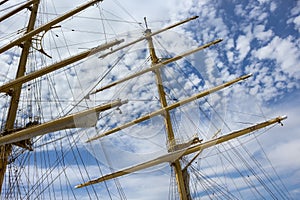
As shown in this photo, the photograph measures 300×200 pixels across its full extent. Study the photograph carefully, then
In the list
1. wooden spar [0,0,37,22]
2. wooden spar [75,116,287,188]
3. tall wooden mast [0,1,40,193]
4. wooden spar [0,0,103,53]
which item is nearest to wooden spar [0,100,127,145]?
tall wooden mast [0,1,40,193]

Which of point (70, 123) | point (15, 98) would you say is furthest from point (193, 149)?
point (15, 98)

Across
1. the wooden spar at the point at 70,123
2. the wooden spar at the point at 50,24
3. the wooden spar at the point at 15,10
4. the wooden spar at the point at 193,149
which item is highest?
the wooden spar at the point at 15,10

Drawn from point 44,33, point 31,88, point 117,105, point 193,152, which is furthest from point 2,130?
point 193,152

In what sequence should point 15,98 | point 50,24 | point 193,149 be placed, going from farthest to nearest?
1. point 193,149
2. point 50,24
3. point 15,98

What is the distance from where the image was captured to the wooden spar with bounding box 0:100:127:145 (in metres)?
14.3

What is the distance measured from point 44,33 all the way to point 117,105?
11889mm

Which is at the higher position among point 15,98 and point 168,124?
point 168,124

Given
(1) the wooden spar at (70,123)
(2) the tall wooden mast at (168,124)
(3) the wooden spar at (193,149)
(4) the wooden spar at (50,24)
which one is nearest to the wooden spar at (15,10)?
(4) the wooden spar at (50,24)

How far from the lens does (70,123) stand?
49.2 feet

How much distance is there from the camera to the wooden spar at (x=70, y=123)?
46.8 feet

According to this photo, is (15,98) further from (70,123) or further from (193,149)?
(193,149)

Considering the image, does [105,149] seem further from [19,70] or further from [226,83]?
[226,83]

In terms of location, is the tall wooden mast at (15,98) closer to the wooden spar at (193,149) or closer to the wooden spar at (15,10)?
the wooden spar at (15,10)

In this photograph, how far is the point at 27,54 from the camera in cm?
2220
